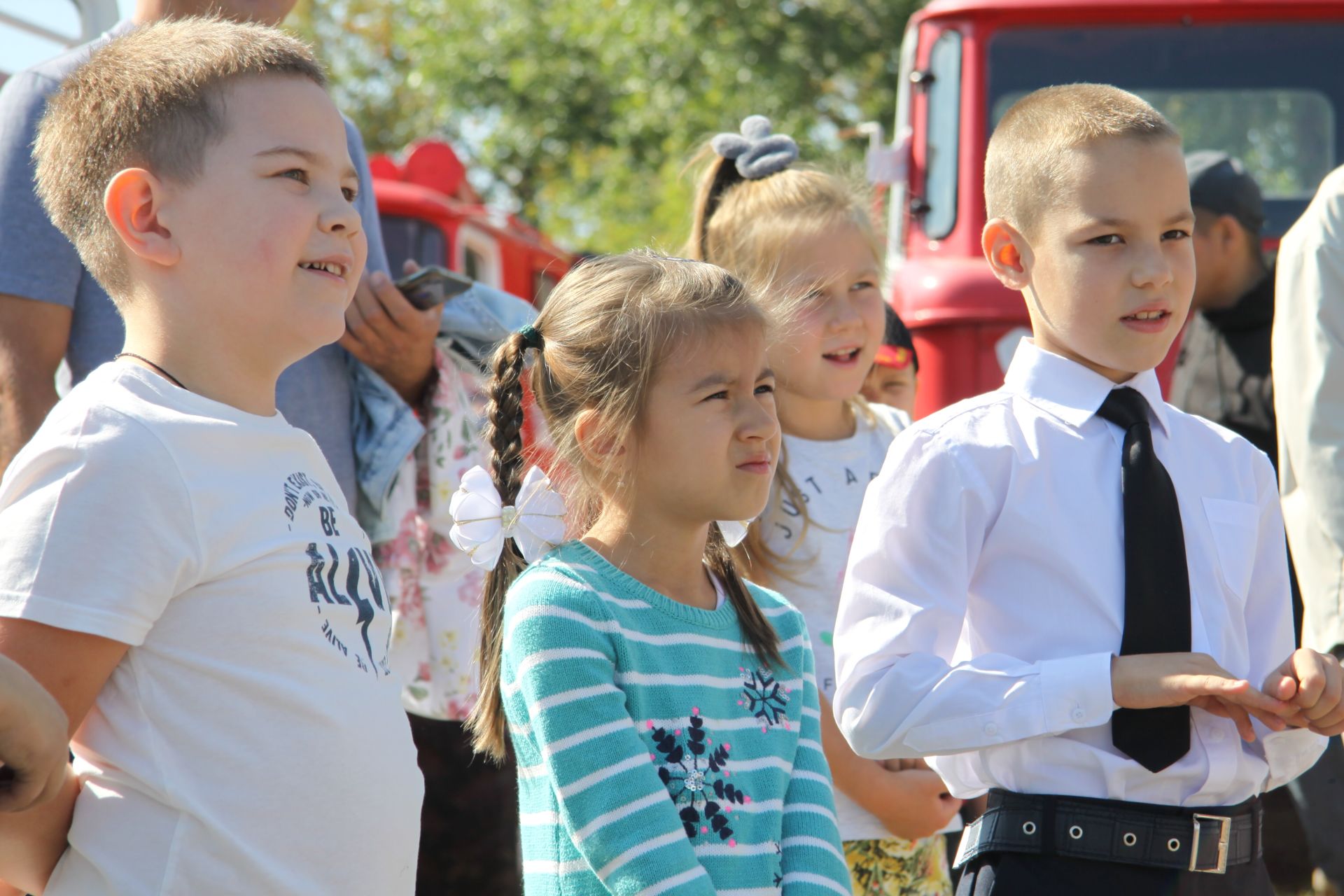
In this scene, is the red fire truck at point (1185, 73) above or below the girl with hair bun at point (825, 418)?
above

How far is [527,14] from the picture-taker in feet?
53.1

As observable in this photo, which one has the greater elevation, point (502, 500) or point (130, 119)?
point (130, 119)

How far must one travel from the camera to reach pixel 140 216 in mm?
1839

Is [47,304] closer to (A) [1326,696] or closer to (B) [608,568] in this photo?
(B) [608,568]

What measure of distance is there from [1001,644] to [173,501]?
1169 mm

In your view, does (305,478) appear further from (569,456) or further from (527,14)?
(527,14)

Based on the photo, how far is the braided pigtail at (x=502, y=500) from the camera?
218 cm

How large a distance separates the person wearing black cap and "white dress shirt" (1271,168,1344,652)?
2.70 feet

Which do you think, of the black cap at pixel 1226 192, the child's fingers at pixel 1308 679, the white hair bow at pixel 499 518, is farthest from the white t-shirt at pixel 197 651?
the black cap at pixel 1226 192

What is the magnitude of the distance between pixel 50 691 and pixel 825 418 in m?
1.73

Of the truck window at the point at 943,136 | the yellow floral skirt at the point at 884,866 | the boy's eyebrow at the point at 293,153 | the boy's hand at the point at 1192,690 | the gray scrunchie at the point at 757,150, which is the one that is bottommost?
the yellow floral skirt at the point at 884,866

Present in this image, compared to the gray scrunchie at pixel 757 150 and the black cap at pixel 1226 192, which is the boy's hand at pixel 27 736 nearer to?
the gray scrunchie at pixel 757 150

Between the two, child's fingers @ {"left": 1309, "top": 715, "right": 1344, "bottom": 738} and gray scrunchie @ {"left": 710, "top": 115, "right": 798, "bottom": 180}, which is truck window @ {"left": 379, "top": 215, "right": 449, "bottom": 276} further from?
child's fingers @ {"left": 1309, "top": 715, "right": 1344, "bottom": 738}

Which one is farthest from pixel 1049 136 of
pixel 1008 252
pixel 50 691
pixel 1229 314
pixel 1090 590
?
pixel 1229 314
